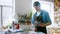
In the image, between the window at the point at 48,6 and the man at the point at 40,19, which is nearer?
the man at the point at 40,19

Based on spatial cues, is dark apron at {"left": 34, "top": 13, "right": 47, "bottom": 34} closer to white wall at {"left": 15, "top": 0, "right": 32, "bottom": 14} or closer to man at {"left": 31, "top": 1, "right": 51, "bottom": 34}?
man at {"left": 31, "top": 1, "right": 51, "bottom": 34}

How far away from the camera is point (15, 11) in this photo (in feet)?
8.77

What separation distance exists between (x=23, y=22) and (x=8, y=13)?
1.16 feet

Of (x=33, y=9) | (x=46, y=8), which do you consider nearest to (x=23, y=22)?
(x=33, y=9)

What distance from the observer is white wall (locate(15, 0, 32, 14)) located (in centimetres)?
265

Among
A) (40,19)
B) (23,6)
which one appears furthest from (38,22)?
(23,6)

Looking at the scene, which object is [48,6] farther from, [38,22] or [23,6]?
[23,6]

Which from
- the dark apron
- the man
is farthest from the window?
the dark apron

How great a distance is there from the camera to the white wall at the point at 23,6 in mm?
2652

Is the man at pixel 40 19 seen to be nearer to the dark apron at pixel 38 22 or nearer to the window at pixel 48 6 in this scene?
the dark apron at pixel 38 22

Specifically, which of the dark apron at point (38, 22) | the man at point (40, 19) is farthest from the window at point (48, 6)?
the dark apron at point (38, 22)

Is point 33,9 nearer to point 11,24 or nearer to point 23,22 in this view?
point 23,22

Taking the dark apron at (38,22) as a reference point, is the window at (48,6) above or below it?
above

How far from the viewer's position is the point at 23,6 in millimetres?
2686
